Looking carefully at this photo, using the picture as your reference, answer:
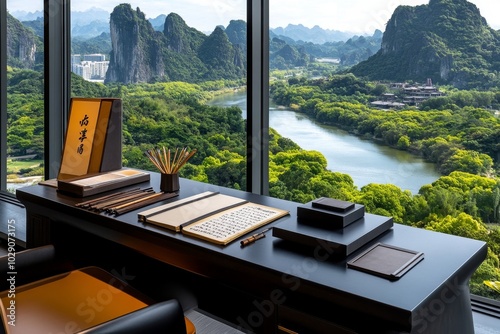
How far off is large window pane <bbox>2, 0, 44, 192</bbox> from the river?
150 cm

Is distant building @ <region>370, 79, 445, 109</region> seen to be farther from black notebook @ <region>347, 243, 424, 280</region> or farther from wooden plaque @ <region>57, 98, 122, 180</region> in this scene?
wooden plaque @ <region>57, 98, 122, 180</region>

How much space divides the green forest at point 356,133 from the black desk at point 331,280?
1.41ft

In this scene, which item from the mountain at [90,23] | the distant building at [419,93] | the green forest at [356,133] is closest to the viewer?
the green forest at [356,133]

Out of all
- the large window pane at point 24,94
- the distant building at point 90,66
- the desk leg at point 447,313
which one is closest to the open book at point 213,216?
the desk leg at point 447,313

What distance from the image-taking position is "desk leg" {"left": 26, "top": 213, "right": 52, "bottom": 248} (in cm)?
151

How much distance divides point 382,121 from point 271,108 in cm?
44

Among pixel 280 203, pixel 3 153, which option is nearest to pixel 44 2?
pixel 3 153

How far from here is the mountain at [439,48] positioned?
1.40 metres

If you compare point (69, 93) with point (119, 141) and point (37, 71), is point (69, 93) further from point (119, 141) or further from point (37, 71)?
point (119, 141)

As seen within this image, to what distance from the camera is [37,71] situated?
279 cm

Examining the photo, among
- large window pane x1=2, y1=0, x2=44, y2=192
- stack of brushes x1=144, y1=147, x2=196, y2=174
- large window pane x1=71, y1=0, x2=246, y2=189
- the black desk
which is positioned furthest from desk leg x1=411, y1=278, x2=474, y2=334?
large window pane x1=2, y1=0, x2=44, y2=192

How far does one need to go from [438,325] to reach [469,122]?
79cm

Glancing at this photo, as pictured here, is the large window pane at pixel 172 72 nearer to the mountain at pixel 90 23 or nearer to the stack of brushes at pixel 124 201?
the mountain at pixel 90 23

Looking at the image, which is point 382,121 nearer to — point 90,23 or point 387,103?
point 387,103
